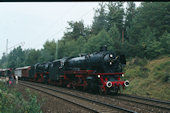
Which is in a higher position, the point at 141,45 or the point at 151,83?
the point at 141,45

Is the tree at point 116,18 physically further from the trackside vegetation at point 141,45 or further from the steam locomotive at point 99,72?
the steam locomotive at point 99,72

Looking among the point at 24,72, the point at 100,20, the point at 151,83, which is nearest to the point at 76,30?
the point at 100,20

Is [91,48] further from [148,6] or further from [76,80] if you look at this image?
[76,80]

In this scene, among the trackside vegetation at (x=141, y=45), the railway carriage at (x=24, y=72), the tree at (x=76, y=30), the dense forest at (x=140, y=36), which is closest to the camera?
the trackside vegetation at (x=141, y=45)

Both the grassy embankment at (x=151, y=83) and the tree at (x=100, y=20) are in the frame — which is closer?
the grassy embankment at (x=151, y=83)

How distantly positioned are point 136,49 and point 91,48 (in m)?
7.97

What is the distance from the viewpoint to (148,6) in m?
34.1

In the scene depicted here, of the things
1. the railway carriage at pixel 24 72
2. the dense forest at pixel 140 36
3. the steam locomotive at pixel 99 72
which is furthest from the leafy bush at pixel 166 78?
the railway carriage at pixel 24 72

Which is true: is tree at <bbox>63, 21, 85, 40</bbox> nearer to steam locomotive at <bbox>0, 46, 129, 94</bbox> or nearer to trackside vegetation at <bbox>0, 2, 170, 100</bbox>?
trackside vegetation at <bbox>0, 2, 170, 100</bbox>

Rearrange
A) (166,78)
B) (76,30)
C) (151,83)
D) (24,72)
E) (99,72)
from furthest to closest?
(76,30), (24,72), (151,83), (166,78), (99,72)

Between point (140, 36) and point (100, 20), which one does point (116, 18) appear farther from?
point (140, 36)

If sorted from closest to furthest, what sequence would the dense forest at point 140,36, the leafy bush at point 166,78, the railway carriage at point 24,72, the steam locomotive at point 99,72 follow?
the steam locomotive at point 99,72, the leafy bush at point 166,78, the dense forest at point 140,36, the railway carriage at point 24,72

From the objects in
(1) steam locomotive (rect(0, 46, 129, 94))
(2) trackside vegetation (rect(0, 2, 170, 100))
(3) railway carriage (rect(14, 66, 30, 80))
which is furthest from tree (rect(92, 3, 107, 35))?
(1) steam locomotive (rect(0, 46, 129, 94))

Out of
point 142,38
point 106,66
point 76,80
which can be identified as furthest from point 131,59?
point 106,66
